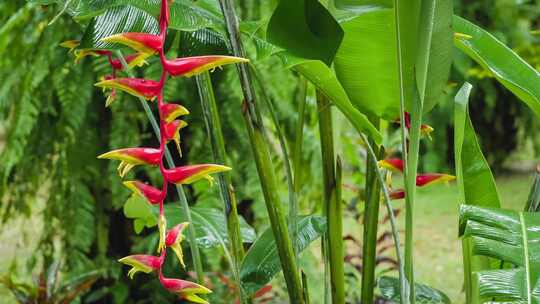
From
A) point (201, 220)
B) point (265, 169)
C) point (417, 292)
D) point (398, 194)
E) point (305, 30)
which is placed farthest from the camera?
point (201, 220)

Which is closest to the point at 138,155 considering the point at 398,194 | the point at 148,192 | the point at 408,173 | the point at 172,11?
the point at 148,192

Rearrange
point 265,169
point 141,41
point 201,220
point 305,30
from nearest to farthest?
point 141,41
point 305,30
point 265,169
point 201,220

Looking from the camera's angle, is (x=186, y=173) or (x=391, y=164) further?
(x=391, y=164)

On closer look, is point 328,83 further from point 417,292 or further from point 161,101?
point 417,292

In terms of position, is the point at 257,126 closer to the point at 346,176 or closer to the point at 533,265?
the point at 533,265

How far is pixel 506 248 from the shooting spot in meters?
0.77

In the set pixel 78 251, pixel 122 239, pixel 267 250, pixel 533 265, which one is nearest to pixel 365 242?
pixel 267 250

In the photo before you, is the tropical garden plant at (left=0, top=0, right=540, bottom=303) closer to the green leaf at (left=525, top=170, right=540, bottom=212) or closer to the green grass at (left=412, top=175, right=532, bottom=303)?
the green leaf at (left=525, top=170, right=540, bottom=212)

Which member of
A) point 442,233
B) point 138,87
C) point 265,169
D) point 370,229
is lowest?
point 442,233

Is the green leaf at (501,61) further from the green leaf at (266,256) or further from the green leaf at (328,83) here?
the green leaf at (266,256)

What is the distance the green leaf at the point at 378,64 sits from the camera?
0.85 meters

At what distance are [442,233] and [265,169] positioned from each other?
3.28m

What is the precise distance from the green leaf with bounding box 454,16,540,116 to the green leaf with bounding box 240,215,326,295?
0.28 meters

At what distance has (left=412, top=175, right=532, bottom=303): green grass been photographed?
10.3 ft
